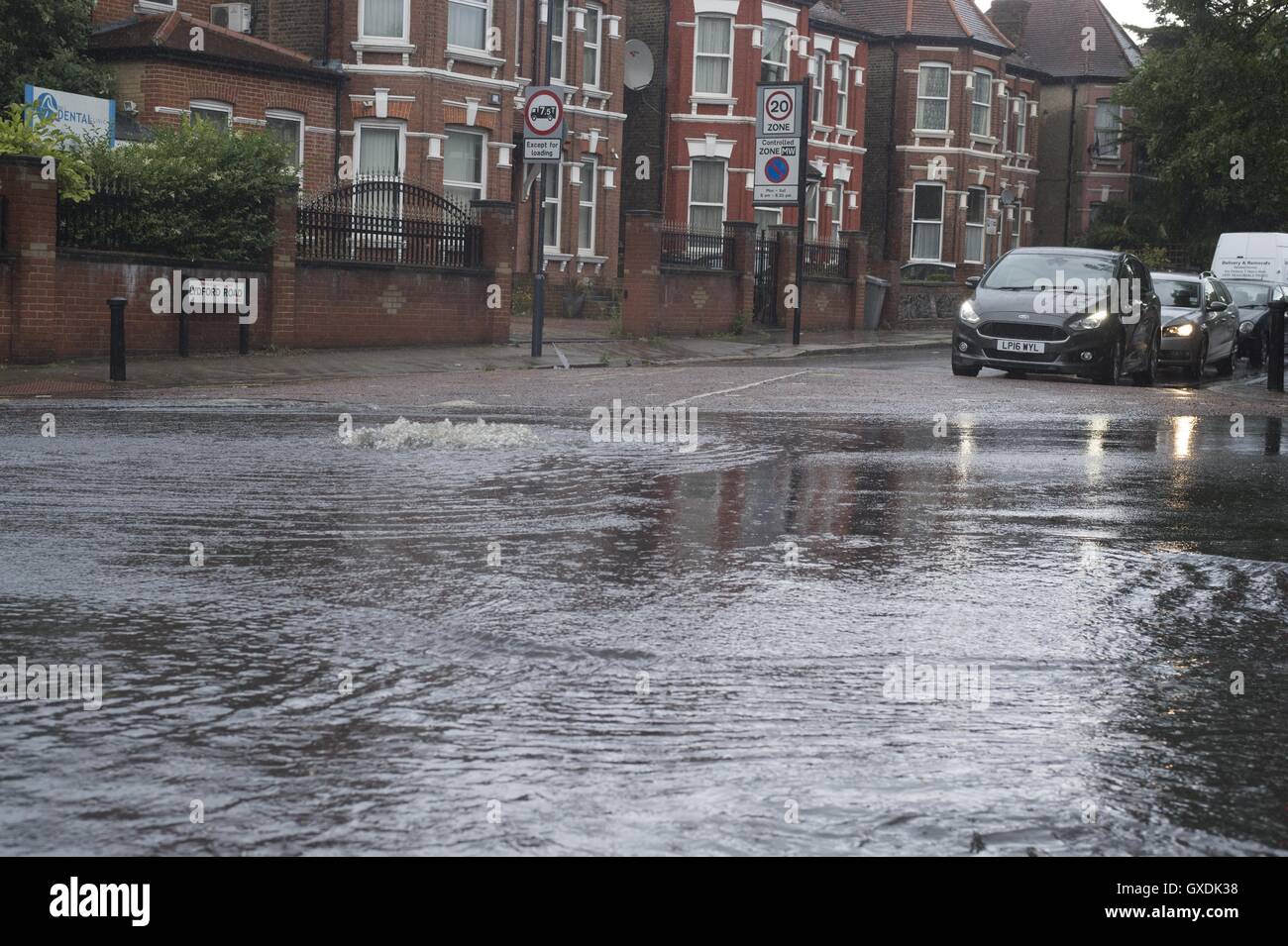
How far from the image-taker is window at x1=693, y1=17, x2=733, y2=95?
4662cm

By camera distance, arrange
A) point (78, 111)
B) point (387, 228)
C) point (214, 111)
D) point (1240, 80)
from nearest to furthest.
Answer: point (387, 228) → point (1240, 80) → point (78, 111) → point (214, 111)

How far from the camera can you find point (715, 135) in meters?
47.0

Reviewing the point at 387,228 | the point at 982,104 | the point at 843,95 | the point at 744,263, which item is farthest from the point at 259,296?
the point at 982,104

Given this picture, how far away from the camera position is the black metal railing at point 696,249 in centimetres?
3344

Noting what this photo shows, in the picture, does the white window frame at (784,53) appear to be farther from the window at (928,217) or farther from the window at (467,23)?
the window at (467,23)

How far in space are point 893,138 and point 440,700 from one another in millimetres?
54614

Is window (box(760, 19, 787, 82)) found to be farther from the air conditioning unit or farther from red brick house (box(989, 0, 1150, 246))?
red brick house (box(989, 0, 1150, 246))

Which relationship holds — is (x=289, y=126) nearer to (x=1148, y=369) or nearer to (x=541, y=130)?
(x=541, y=130)

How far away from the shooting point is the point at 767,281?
121 ft

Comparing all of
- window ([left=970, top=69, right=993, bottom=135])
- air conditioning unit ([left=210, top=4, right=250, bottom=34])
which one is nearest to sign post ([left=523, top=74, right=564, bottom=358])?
air conditioning unit ([left=210, top=4, right=250, bottom=34])

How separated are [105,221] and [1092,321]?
12784 mm

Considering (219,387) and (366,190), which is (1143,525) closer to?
(219,387)

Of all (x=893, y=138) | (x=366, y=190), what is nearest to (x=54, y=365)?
(x=366, y=190)

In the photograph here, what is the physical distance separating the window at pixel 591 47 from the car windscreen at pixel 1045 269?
2118 centimetres
